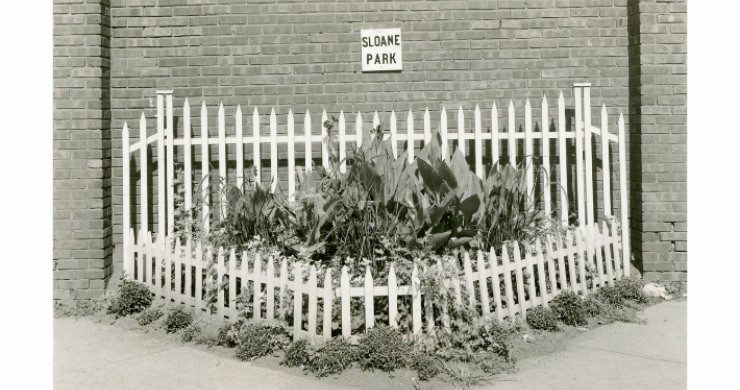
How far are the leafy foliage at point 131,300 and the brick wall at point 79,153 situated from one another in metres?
0.71

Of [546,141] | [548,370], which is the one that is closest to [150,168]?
[546,141]

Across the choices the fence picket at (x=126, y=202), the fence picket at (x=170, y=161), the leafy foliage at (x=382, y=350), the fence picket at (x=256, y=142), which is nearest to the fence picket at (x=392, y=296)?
the leafy foliage at (x=382, y=350)

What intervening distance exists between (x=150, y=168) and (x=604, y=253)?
15.1ft

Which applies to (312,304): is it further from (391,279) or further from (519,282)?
(519,282)

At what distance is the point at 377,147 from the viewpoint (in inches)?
262

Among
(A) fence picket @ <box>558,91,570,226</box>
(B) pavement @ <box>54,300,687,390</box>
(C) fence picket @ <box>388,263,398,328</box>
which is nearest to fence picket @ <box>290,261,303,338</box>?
(B) pavement @ <box>54,300,687,390</box>

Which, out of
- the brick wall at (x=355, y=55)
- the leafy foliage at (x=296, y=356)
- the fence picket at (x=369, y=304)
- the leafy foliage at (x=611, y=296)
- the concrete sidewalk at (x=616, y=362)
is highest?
the brick wall at (x=355, y=55)

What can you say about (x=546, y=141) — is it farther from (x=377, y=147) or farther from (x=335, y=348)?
(x=335, y=348)

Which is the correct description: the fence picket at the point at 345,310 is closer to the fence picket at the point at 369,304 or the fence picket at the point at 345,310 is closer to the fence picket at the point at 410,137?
the fence picket at the point at 369,304

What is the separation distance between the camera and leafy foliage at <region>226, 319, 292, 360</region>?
545 cm

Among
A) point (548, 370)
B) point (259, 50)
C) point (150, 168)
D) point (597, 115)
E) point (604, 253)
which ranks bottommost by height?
point (548, 370)

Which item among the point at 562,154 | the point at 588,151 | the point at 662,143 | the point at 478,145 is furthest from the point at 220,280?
the point at 662,143

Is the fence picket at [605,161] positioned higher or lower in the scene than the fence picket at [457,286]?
higher

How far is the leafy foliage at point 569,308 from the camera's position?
6.21 m
